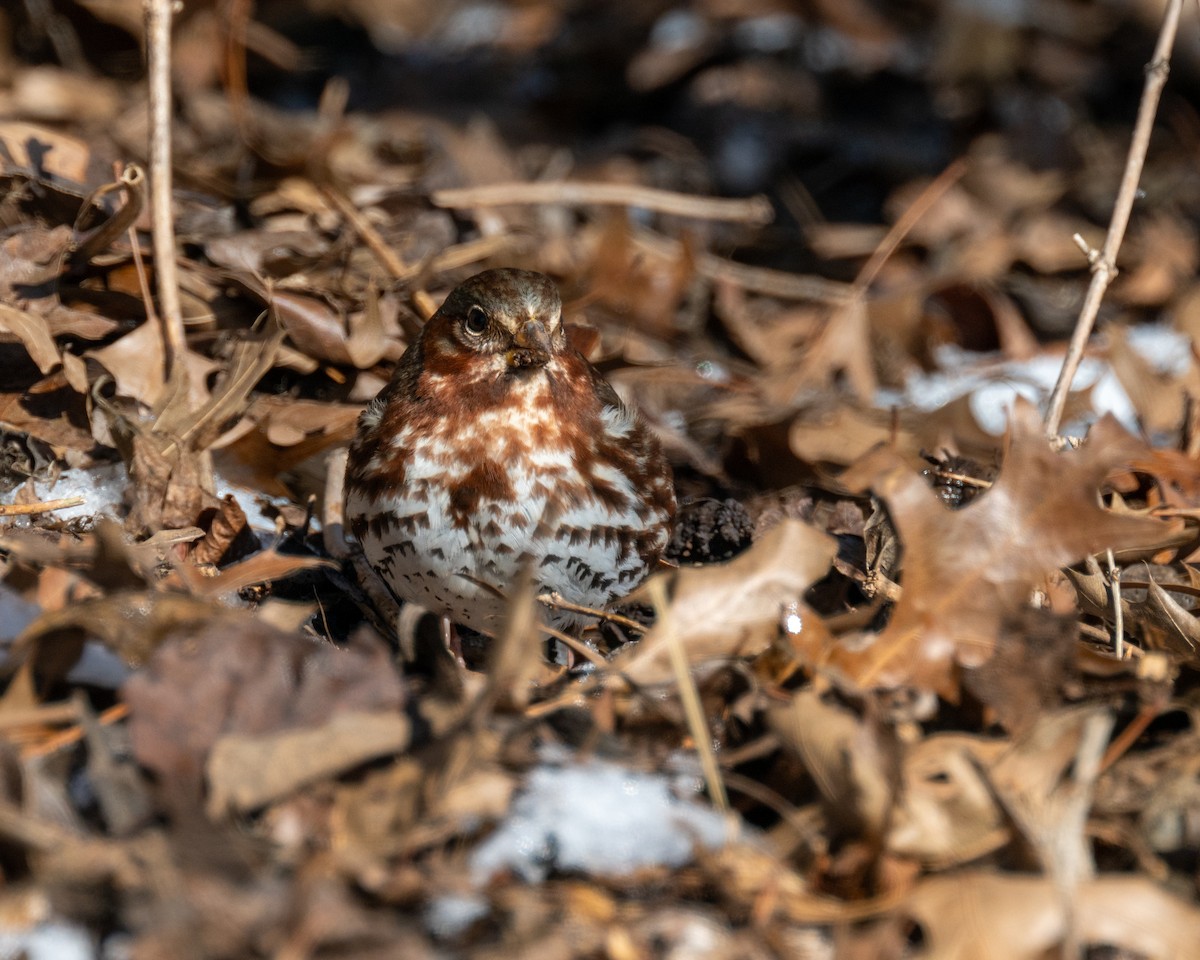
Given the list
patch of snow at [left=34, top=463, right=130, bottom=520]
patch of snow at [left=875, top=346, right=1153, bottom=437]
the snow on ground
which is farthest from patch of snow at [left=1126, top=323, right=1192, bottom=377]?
patch of snow at [left=34, top=463, right=130, bottom=520]

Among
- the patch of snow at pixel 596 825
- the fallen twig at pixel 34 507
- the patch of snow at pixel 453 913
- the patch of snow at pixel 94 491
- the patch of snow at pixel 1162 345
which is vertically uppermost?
the patch of snow at pixel 453 913

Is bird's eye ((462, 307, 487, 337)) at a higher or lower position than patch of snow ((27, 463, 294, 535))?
higher

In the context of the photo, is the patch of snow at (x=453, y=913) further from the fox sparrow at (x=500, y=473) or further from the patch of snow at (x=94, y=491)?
the patch of snow at (x=94, y=491)

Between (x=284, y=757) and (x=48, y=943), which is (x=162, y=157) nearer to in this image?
(x=284, y=757)

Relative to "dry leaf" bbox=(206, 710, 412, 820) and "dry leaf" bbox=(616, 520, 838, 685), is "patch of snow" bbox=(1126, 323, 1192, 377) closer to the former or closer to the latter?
"dry leaf" bbox=(616, 520, 838, 685)

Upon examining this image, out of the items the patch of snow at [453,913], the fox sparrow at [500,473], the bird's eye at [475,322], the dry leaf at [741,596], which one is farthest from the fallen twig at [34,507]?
the patch of snow at [453,913]

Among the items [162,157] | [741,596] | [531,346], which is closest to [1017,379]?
[531,346]

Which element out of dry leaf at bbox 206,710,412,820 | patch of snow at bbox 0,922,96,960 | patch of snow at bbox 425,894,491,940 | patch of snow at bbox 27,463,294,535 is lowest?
patch of snow at bbox 27,463,294,535

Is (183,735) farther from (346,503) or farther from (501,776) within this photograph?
(346,503)

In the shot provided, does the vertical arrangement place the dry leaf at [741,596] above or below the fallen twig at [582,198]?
above
